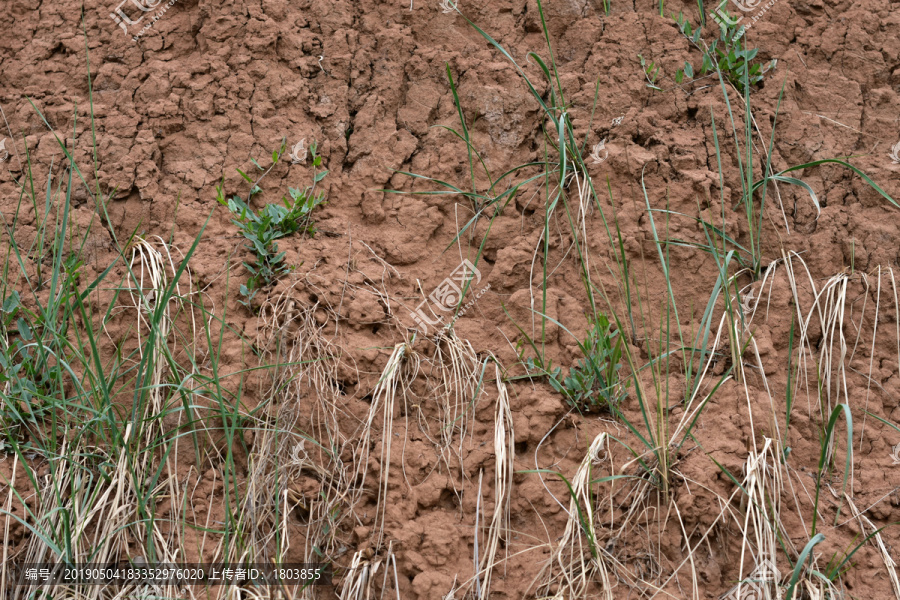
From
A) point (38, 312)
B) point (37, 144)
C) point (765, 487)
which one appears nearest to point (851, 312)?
point (765, 487)

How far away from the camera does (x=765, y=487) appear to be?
180cm

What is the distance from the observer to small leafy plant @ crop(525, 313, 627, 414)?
198 centimetres

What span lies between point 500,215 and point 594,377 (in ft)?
2.21

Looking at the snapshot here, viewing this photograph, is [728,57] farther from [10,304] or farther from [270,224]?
[10,304]

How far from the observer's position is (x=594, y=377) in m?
2.00

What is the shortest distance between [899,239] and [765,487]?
3.27 ft

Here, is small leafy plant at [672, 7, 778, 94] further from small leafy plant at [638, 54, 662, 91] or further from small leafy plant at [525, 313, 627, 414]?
small leafy plant at [525, 313, 627, 414]

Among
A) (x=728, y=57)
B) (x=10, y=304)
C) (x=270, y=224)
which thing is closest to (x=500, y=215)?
(x=270, y=224)

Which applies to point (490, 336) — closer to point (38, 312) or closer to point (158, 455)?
point (158, 455)

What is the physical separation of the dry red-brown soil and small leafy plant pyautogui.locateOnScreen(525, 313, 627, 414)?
0.04 meters

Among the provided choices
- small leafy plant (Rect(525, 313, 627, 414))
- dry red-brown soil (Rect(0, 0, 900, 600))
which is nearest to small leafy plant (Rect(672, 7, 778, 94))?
dry red-brown soil (Rect(0, 0, 900, 600))

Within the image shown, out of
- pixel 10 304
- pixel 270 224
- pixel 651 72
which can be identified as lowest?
pixel 10 304

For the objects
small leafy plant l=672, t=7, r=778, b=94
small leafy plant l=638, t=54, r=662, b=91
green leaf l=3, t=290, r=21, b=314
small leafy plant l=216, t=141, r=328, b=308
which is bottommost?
green leaf l=3, t=290, r=21, b=314

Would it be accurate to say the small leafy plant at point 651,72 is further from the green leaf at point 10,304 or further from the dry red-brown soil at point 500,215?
the green leaf at point 10,304
